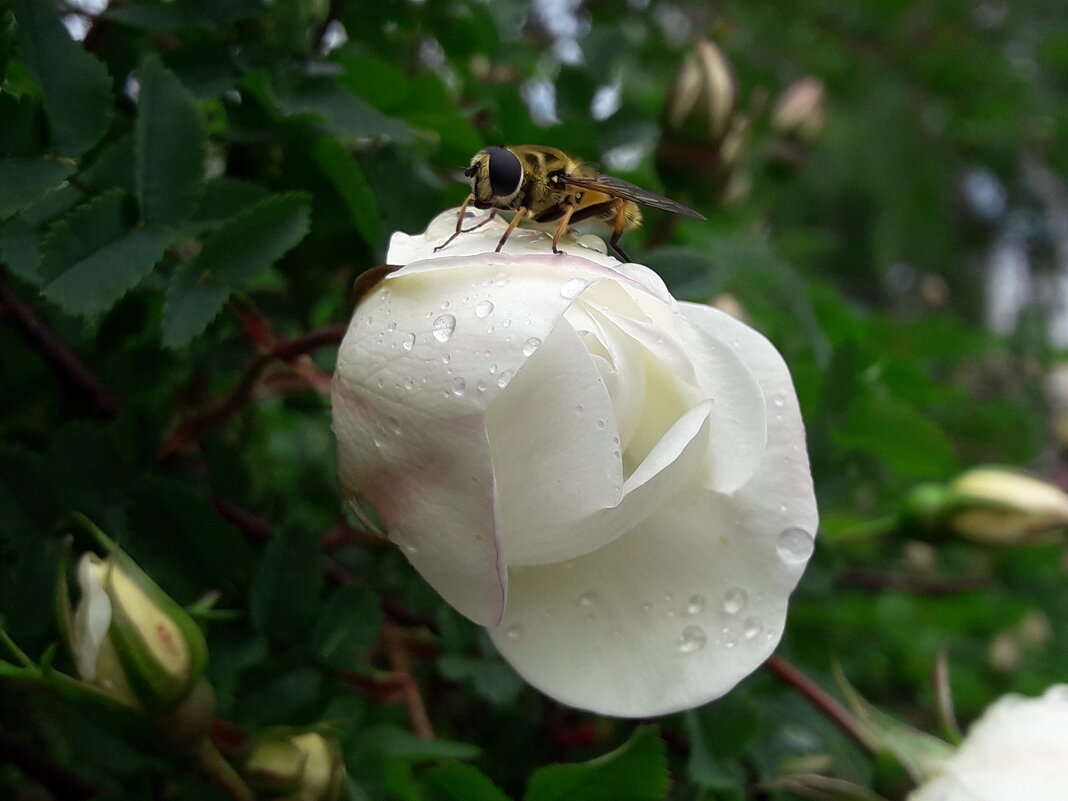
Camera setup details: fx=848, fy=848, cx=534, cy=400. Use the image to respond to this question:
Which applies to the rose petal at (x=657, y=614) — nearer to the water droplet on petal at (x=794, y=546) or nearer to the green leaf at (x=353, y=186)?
the water droplet on petal at (x=794, y=546)

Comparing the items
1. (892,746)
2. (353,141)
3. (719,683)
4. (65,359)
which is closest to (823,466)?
(892,746)

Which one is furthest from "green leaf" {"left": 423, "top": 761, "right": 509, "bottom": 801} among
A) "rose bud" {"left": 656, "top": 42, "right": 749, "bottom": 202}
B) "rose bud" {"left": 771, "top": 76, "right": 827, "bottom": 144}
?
"rose bud" {"left": 771, "top": 76, "right": 827, "bottom": 144}

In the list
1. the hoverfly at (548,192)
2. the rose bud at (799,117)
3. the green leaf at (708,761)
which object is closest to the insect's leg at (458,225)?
the hoverfly at (548,192)

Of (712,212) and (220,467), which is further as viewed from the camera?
(712,212)

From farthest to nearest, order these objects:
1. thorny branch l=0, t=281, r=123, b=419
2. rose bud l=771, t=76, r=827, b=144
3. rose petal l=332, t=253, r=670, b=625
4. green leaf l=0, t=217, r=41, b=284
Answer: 1. rose bud l=771, t=76, r=827, b=144
2. thorny branch l=0, t=281, r=123, b=419
3. green leaf l=0, t=217, r=41, b=284
4. rose petal l=332, t=253, r=670, b=625

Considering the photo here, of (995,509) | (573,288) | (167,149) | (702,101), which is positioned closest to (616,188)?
(573,288)

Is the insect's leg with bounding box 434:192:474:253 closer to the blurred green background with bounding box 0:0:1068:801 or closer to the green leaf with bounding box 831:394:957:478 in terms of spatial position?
the blurred green background with bounding box 0:0:1068:801

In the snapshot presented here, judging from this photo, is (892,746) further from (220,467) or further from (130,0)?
(130,0)
